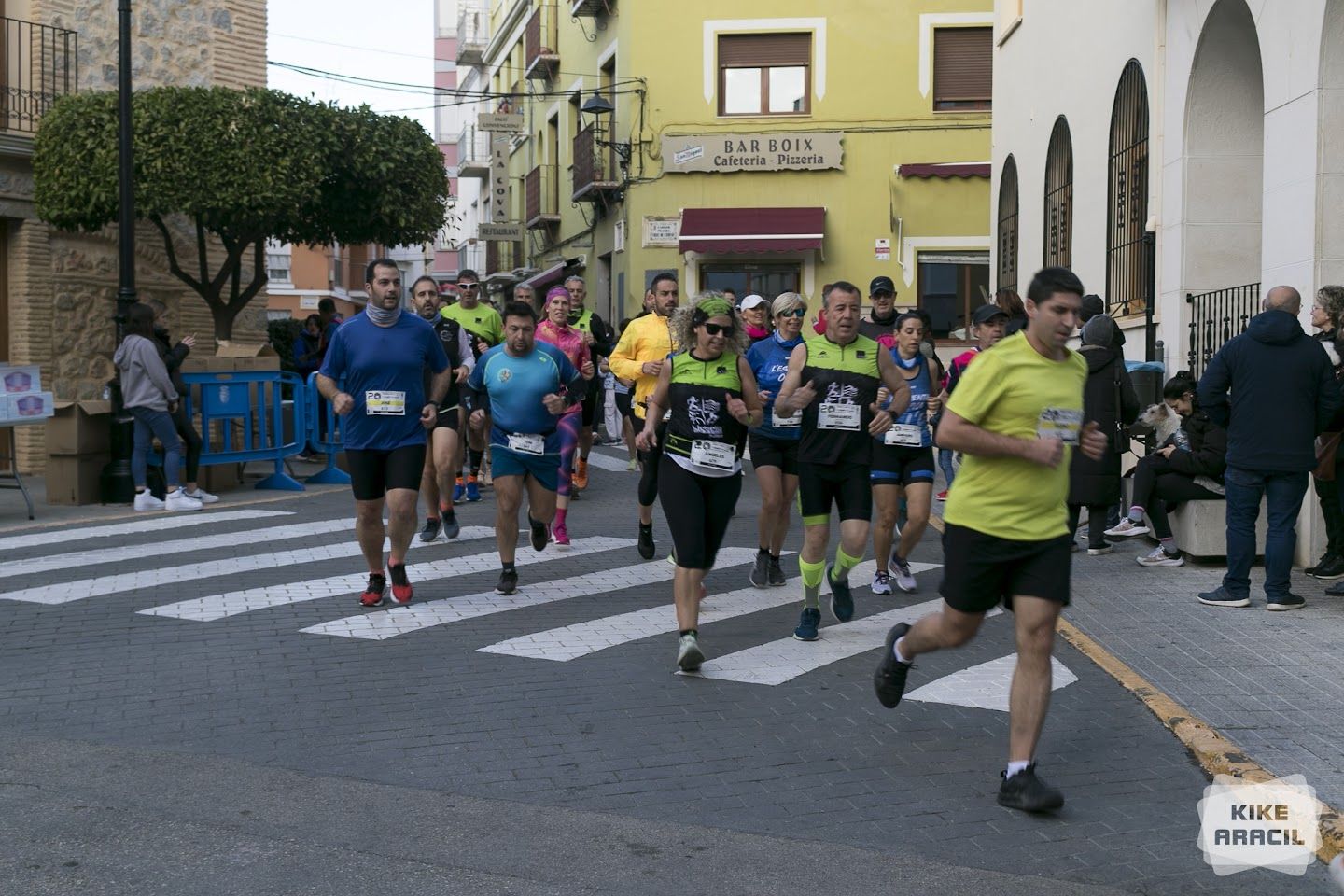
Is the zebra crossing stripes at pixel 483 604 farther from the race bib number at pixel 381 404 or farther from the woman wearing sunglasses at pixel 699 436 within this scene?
the woman wearing sunglasses at pixel 699 436

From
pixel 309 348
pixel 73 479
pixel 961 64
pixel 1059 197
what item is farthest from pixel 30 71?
pixel 961 64

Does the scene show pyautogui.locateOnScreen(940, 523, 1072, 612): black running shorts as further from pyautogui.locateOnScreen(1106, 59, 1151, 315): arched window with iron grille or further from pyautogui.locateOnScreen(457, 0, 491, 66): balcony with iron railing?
pyautogui.locateOnScreen(457, 0, 491, 66): balcony with iron railing

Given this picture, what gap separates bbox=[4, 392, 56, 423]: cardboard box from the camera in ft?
44.1

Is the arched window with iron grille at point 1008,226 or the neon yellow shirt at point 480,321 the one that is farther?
the arched window with iron grille at point 1008,226

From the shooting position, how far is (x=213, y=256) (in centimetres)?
2145

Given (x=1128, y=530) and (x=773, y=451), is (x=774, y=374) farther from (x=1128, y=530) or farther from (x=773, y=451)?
(x=1128, y=530)

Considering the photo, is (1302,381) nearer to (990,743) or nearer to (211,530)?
(990,743)

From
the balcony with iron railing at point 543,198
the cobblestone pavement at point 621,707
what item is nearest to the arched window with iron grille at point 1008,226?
the cobblestone pavement at point 621,707

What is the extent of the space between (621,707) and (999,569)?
1909mm

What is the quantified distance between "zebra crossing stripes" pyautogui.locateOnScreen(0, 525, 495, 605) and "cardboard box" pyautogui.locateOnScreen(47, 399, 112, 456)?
3931 millimetres

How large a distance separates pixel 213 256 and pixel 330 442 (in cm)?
585

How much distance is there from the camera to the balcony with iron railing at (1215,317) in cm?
1188

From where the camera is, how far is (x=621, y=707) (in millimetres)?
6750

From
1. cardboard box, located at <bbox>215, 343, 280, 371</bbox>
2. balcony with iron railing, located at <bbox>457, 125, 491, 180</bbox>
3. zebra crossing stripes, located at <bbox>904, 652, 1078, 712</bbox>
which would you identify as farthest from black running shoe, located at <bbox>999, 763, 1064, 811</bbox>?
balcony with iron railing, located at <bbox>457, 125, 491, 180</bbox>
